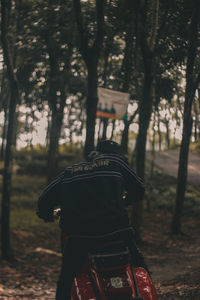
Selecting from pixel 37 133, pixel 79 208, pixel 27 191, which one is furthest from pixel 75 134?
pixel 79 208

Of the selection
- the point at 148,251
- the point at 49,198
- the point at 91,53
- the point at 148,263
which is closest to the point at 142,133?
the point at 91,53

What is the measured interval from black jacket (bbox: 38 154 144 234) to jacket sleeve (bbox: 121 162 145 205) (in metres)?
0.06

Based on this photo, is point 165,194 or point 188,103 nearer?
point 188,103

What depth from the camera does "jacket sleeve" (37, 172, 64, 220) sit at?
147 inches

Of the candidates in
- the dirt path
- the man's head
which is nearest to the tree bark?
the dirt path

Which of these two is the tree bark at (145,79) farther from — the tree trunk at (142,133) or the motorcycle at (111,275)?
the motorcycle at (111,275)

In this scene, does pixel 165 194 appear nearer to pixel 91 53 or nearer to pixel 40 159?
pixel 91 53

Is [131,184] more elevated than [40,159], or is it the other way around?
[131,184]

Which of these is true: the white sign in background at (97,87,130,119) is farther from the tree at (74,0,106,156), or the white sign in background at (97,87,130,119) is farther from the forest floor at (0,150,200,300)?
the forest floor at (0,150,200,300)

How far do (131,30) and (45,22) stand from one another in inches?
130

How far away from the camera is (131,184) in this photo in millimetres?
3879

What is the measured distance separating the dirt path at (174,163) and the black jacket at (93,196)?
15279 millimetres

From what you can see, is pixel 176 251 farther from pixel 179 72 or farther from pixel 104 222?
pixel 104 222

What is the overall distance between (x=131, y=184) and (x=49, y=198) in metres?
0.77
